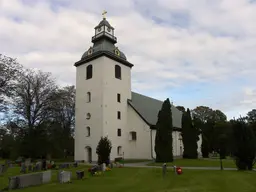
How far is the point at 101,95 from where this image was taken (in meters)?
33.8

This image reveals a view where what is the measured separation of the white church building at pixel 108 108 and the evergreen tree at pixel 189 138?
4.47 metres

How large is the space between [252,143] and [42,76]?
28972 millimetres

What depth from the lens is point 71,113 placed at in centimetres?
4722

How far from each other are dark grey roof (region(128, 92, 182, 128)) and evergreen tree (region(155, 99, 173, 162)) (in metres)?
4.69

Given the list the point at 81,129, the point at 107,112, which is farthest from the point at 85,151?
the point at 107,112

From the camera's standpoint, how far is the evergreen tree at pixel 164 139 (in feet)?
94.9

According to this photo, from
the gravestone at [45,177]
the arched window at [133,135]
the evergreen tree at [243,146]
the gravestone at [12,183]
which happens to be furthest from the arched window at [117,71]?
the gravestone at [12,183]

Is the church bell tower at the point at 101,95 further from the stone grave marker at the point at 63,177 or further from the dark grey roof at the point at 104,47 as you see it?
the stone grave marker at the point at 63,177

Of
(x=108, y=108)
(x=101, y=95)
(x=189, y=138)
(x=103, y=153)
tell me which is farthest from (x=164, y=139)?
(x=101, y=95)

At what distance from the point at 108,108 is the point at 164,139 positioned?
29.0 feet

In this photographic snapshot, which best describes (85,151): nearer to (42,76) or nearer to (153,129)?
(153,129)

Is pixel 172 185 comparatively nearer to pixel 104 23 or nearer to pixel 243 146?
pixel 243 146

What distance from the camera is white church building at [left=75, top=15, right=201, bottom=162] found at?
33.8m

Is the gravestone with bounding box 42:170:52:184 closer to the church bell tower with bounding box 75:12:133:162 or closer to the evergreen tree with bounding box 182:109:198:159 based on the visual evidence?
the church bell tower with bounding box 75:12:133:162
